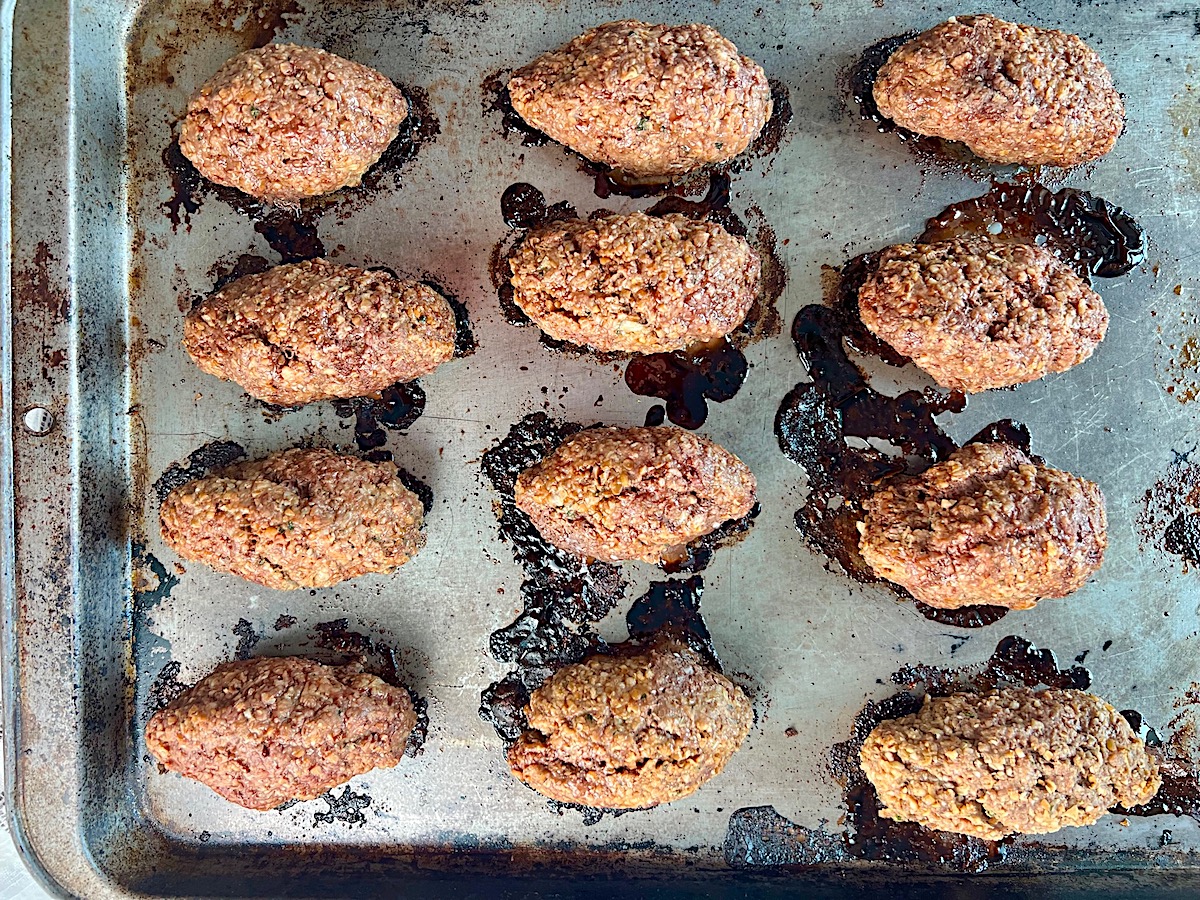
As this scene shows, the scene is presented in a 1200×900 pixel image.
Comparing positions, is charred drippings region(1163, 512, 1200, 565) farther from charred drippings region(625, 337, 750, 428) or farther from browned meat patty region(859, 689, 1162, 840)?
charred drippings region(625, 337, 750, 428)

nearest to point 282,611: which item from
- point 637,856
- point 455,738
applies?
point 455,738

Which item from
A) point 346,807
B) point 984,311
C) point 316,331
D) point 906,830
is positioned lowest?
point 906,830

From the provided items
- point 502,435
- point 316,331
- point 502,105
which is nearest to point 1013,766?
point 502,435

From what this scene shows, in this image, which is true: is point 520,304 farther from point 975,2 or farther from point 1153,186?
point 1153,186

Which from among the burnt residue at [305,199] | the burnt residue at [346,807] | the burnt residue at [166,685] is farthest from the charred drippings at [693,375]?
the burnt residue at [166,685]

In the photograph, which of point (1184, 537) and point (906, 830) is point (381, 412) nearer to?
point (906, 830)
